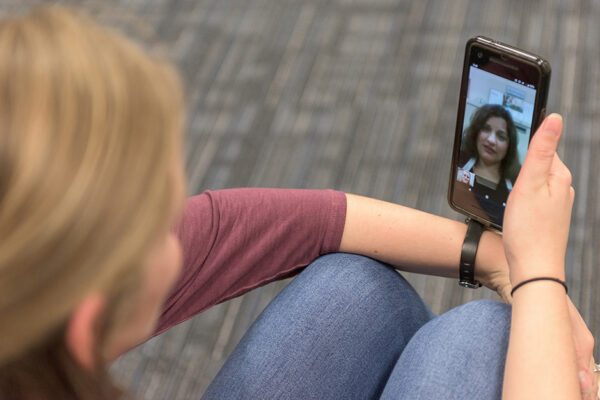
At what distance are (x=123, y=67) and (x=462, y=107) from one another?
452mm

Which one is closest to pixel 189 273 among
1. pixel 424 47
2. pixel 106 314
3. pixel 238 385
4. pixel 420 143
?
pixel 238 385

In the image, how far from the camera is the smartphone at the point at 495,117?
0.72 meters

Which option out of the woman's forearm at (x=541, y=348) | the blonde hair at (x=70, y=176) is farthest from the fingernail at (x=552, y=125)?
the blonde hair at (x=70, y=176)

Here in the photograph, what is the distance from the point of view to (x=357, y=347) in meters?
0.78

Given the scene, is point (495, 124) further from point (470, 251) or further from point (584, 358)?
point (584, 358)

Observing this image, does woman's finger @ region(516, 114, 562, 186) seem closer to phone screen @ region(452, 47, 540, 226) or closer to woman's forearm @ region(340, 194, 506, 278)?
phone screen @ region(452, 47, 540, 226)

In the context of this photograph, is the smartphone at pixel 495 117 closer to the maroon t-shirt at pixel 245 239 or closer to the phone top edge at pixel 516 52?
the phone top edge at pixel 516 52

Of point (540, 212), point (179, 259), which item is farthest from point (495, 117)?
point (179, 259)

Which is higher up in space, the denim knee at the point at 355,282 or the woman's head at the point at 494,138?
the woman's head at the point at 494,138

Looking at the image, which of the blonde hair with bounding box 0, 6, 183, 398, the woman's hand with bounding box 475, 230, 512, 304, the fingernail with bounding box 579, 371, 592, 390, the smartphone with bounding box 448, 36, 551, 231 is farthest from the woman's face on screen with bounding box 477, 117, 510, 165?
the blonde hair with bounding box 0, 6, 183, 398

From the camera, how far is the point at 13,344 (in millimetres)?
417

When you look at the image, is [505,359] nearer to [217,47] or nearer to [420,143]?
[420,143]

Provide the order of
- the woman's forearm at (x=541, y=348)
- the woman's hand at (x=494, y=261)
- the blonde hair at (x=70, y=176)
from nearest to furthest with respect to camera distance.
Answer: the blonde hair at (x=70, y=176) → the woman's forearm at (x=541, y=348) → the woman's hand at (x=494, y=261)

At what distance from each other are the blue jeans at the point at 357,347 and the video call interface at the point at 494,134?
0.14 meters
